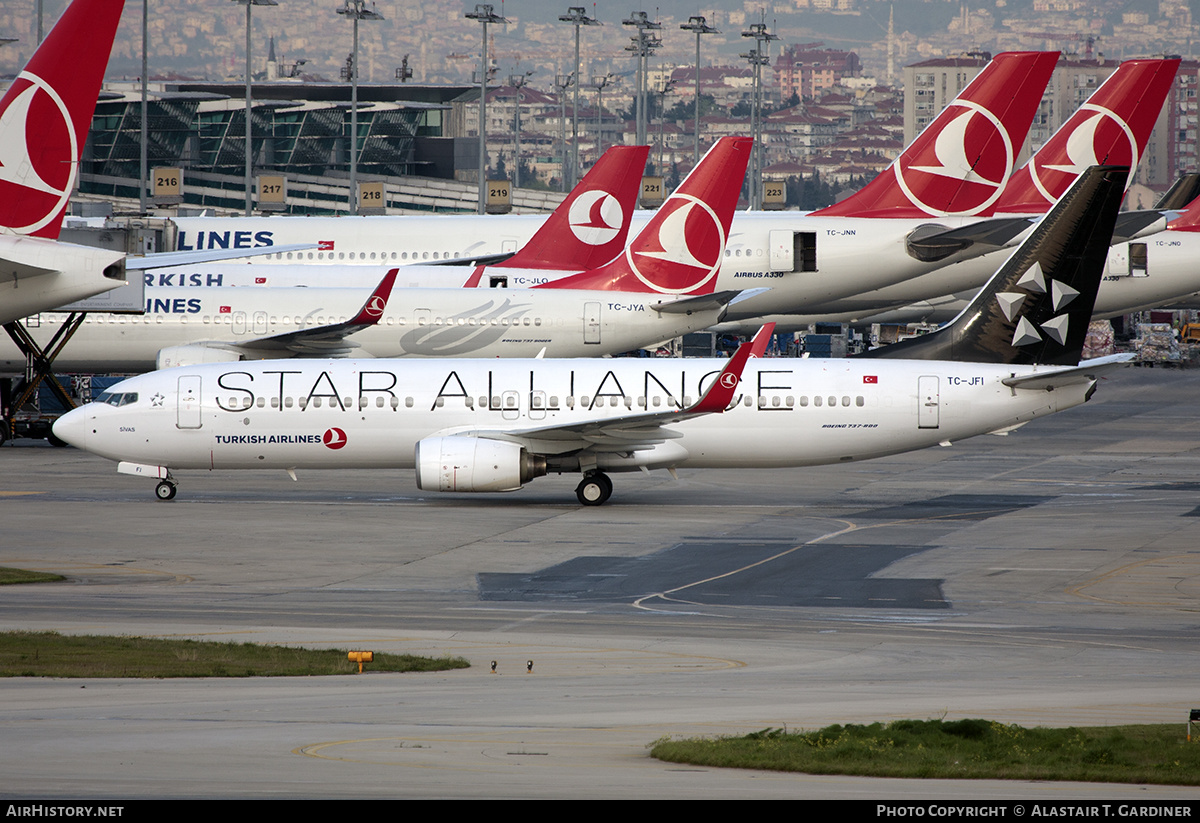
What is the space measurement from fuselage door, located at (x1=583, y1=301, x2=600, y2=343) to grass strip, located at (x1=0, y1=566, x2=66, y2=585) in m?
23.0

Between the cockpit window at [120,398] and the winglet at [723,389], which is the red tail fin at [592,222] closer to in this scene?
the cockpit window at [120,398]

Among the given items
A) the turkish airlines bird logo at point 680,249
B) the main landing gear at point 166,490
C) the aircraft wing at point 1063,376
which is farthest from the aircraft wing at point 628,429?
the turkish airlines bird logo at point 680,249

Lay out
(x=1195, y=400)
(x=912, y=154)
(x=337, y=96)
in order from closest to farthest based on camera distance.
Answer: (x=912, y=154)
(x=1195, y=400)
(x=337, y=96)

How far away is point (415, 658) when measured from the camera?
19828 mm

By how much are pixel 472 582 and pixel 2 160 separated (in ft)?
36.3

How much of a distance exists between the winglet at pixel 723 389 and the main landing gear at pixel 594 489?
3.57m

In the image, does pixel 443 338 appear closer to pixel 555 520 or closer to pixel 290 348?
pixel 290 348

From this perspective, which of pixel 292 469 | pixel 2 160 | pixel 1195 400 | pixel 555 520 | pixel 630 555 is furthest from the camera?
pixel 1195 400

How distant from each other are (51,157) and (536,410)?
Result: 1737 centimetres

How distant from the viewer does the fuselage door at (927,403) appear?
34531 mm

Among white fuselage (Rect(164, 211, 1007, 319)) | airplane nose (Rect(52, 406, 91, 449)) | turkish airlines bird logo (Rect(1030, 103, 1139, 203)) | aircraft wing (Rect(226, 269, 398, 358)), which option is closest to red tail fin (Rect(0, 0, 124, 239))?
airplane nose (Rect(52, 406, 91, 449))

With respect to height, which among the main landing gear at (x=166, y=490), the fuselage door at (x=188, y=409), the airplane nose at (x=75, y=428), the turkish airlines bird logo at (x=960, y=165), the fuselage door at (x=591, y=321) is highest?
the turkish airlines bird logo at (x=960, y=165)

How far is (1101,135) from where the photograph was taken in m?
55.1

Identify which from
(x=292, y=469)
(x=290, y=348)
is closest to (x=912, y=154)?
(x=290, y=348)
